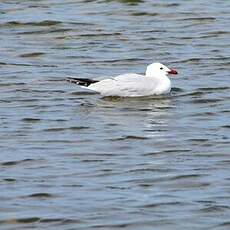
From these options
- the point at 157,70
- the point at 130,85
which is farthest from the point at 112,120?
the point at 157,70

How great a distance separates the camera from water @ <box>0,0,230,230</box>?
10.1m

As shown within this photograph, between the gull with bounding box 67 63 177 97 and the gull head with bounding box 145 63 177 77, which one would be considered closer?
the gull with bounding box 67 63 177 97

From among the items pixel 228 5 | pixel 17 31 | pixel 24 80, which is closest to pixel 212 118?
pixel 24 80

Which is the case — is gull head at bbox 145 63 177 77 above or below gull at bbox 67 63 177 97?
above

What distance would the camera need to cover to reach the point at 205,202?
33.3 ft

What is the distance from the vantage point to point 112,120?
14.0m

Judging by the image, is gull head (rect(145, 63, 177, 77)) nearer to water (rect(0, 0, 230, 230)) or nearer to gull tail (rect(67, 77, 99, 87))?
water (rect(0, 0, 230, 230))

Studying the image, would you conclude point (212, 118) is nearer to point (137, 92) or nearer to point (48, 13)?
point (137, 92)

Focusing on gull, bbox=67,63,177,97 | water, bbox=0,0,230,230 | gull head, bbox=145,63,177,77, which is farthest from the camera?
gull head, bbox=145,63,177,77

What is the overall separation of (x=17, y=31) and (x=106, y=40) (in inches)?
67.3

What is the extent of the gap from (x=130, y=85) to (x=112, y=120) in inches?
53.9

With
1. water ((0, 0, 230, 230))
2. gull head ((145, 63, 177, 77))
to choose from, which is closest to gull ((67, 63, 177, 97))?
gull head ((145, 63, 177, 77))

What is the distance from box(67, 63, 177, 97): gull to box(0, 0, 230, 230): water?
14cm

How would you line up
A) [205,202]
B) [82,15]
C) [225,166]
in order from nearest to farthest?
[205,202] → [225,166] → [82,15]
